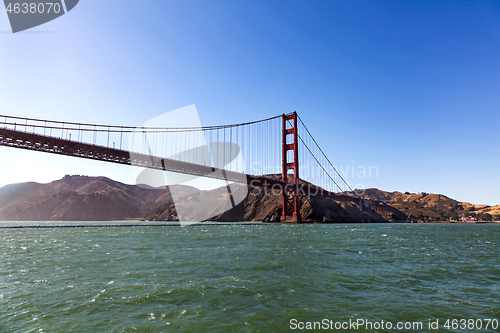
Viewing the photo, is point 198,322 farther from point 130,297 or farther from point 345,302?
point 345,302

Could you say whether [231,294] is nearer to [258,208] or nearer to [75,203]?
[258,208]

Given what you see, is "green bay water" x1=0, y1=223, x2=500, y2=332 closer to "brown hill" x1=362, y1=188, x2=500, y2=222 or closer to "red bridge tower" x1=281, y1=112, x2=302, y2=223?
"red bridge tower" x1=281, y1=112, x2=302, y2=223

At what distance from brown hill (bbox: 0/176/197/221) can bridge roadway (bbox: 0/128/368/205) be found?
370ft

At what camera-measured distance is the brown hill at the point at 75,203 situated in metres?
145

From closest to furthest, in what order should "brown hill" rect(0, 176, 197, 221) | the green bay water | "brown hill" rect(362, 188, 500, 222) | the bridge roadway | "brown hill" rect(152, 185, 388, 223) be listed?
the green bay water, the bridge roadway, "brown hill" rect(152, 185, 388, 223), "brown hill" rect(362, 188, 500, 222), "brown hill" rect(0, 176, 197, 221)

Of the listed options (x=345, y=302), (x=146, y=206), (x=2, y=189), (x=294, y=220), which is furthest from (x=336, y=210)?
(x=2, y=189)

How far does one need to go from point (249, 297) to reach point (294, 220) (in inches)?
2181

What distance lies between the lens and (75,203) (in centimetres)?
14512

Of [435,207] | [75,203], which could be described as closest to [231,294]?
[75,203]

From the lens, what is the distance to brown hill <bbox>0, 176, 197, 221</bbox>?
145 metres

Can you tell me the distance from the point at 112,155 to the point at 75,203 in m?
122

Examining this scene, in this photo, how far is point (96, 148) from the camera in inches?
1698
